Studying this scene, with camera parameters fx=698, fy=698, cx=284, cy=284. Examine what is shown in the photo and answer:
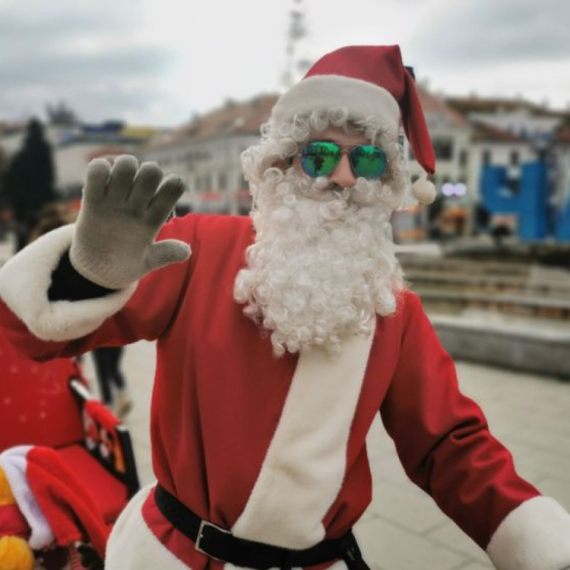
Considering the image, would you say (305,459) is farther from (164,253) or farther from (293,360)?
(164,253)

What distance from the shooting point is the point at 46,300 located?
1372 mm

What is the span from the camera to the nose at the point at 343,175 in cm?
163

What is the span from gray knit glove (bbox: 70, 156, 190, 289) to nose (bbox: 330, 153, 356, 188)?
17.2 inches

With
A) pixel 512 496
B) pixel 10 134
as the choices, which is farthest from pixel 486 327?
pixel 10 134

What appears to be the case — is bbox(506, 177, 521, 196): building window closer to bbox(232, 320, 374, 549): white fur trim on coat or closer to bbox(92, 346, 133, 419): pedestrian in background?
bbox(92, 346, 133, 419): pedestrian in background

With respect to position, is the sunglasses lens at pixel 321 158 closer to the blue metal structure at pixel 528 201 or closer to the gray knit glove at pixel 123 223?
the gray knit glove at pixel 123 223

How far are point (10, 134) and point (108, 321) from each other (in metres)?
96.8

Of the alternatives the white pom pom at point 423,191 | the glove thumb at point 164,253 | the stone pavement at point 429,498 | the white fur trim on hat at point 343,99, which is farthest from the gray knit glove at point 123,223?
the stone pavement at point 429,498

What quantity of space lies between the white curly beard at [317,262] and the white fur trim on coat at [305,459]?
0.25ft

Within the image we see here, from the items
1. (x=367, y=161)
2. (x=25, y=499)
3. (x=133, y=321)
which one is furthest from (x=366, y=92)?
(x=25, y=499)

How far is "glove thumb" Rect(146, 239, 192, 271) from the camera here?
1.37 metres

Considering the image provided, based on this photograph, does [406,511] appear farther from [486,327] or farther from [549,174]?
[549,174]

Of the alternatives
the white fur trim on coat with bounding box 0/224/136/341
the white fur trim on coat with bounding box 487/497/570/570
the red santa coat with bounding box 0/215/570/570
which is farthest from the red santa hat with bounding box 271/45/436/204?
the white fur trim on coat with bounding box 487/497/570/570

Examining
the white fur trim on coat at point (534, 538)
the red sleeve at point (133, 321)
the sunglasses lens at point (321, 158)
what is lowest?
the white fur trim on coat at point (534, 538)
